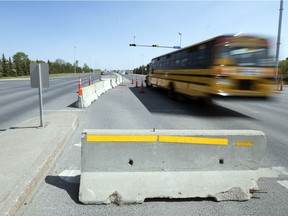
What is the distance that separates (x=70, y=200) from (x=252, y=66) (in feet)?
27.3

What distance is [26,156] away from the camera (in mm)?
4270

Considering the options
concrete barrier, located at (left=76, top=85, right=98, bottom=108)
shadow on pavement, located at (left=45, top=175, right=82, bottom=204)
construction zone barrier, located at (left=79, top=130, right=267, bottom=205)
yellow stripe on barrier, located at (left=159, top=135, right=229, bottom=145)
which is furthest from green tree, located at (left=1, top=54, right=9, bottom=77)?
yellow stripe on barrier, located at (left=159, top=135, right=229, bottom=145)

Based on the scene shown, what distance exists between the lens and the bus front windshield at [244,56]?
Answer: 8789 millimetres

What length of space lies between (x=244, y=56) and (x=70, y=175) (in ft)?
25.5

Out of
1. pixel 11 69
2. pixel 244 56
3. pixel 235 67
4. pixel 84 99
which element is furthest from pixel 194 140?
pixel 11 69

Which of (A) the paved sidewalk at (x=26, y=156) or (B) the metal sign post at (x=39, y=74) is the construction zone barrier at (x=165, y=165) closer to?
(A) the paved sidewalk at (x=26, y=156)

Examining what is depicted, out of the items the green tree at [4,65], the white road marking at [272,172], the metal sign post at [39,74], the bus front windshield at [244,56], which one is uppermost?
the green tree at [4,65]

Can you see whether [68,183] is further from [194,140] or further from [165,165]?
[194,140]

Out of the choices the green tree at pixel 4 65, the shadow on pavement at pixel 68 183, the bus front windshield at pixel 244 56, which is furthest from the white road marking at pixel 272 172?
the green tree at pixel 4 65

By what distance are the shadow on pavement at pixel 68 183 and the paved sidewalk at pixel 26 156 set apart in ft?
0.62

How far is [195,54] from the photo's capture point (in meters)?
10.7

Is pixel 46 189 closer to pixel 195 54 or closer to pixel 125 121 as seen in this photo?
pixel 125 121

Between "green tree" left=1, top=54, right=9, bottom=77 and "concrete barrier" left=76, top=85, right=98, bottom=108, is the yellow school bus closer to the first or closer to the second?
"concrete barrier" left=76, top=85, right=98, bottom=108

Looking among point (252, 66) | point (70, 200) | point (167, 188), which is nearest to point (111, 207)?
point (70, 200)
